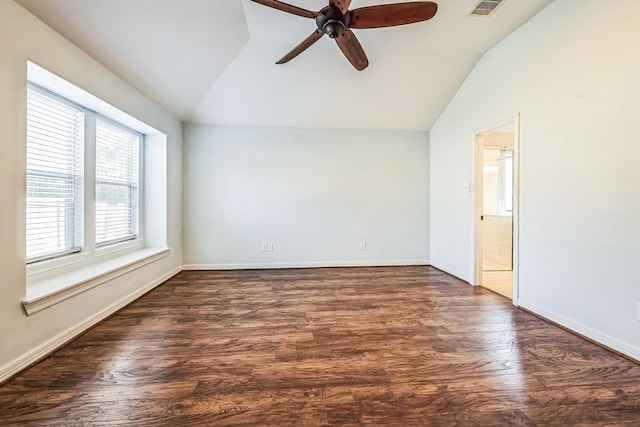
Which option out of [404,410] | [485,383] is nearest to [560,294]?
[485,383]

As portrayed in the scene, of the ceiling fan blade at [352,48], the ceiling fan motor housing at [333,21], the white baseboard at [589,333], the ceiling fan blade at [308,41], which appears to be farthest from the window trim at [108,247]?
the white baseboard at [589,333]

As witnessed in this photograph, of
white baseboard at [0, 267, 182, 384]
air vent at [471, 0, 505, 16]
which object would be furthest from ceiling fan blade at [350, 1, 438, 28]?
white baseboard at [0, 267, 182, 384]

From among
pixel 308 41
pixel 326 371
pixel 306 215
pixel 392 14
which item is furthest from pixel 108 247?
pixel 392 14

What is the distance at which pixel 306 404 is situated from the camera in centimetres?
140

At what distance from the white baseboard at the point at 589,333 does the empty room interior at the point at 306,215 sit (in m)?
0.01

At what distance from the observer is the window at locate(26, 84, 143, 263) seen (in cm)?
211

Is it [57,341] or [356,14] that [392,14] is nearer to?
[356,14]

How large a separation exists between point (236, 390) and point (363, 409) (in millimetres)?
721

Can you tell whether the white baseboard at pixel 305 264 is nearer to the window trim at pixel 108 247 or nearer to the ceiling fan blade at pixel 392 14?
the window trim at pixel 108 247

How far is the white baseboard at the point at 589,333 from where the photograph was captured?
1833 millimetres

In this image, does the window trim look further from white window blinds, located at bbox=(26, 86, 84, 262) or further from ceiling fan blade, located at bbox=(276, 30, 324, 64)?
ceiling fan blade, located at bbox=(276, 30, 324, 64)

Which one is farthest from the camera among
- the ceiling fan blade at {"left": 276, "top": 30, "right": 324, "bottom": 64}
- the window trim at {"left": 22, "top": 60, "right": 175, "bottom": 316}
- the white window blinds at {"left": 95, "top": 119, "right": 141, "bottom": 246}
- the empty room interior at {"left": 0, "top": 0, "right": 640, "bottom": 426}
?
the white window blinds at {"left": 95, "top": 119, "right": 141, "bottom": 246}

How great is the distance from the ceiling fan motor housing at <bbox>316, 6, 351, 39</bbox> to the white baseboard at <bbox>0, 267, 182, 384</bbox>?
3035 millimetres

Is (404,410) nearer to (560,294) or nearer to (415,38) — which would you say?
(560,294)
